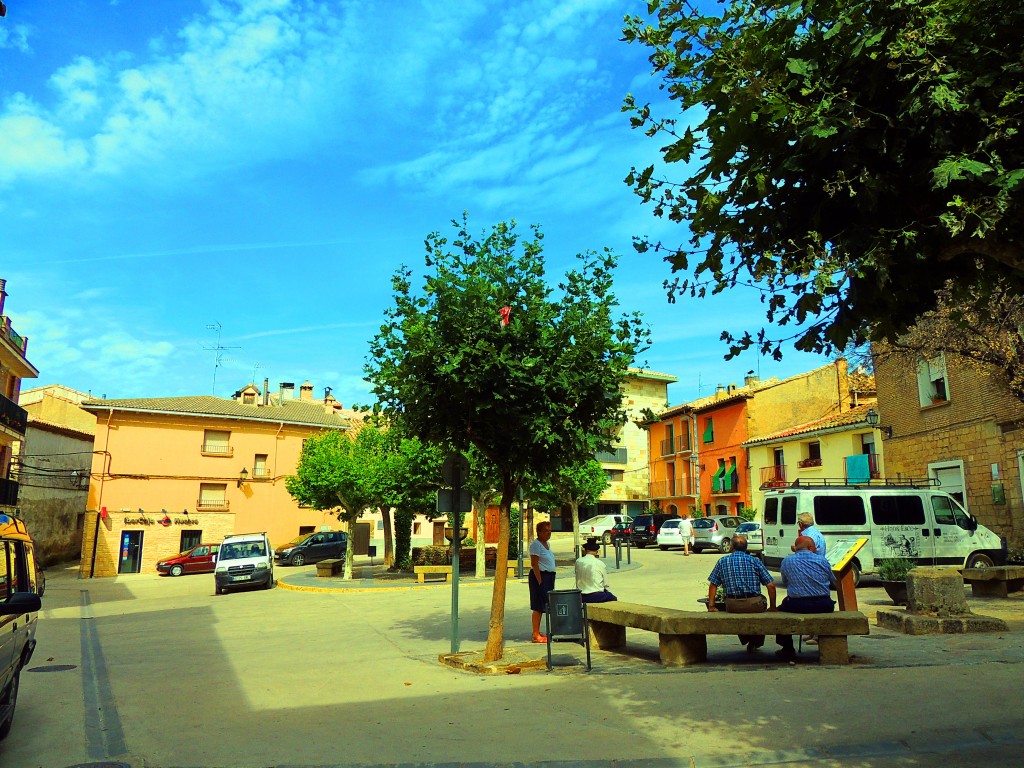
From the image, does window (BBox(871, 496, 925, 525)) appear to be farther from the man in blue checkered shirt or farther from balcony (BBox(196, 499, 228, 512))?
balcony (BBox(196, 499, 228, 512))

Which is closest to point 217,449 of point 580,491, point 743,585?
point 580,491

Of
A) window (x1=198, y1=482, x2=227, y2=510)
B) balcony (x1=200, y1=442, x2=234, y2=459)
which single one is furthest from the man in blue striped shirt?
balcony (x1=200, y1=442, x2=234, y2=459)

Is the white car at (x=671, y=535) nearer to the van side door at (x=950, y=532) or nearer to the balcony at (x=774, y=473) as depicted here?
the balcony at (x=774, y=473)

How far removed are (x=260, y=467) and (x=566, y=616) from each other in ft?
118

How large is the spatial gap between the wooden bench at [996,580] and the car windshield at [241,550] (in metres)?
19.2

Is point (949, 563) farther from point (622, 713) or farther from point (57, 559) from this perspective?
point (57, 559)

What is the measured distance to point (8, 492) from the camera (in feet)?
101

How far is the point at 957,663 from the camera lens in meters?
7.32

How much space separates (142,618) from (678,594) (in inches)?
457

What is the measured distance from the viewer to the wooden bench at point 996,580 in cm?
1286

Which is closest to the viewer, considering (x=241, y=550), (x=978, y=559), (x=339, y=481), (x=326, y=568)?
(x=978, y=559)

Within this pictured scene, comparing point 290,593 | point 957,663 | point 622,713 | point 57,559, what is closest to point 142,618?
point 290,593

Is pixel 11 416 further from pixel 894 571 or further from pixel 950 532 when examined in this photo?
pixel 950 532

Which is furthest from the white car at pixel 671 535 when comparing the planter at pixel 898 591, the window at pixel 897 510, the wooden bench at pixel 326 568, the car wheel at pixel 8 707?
the car wheel at pixel 8 707
